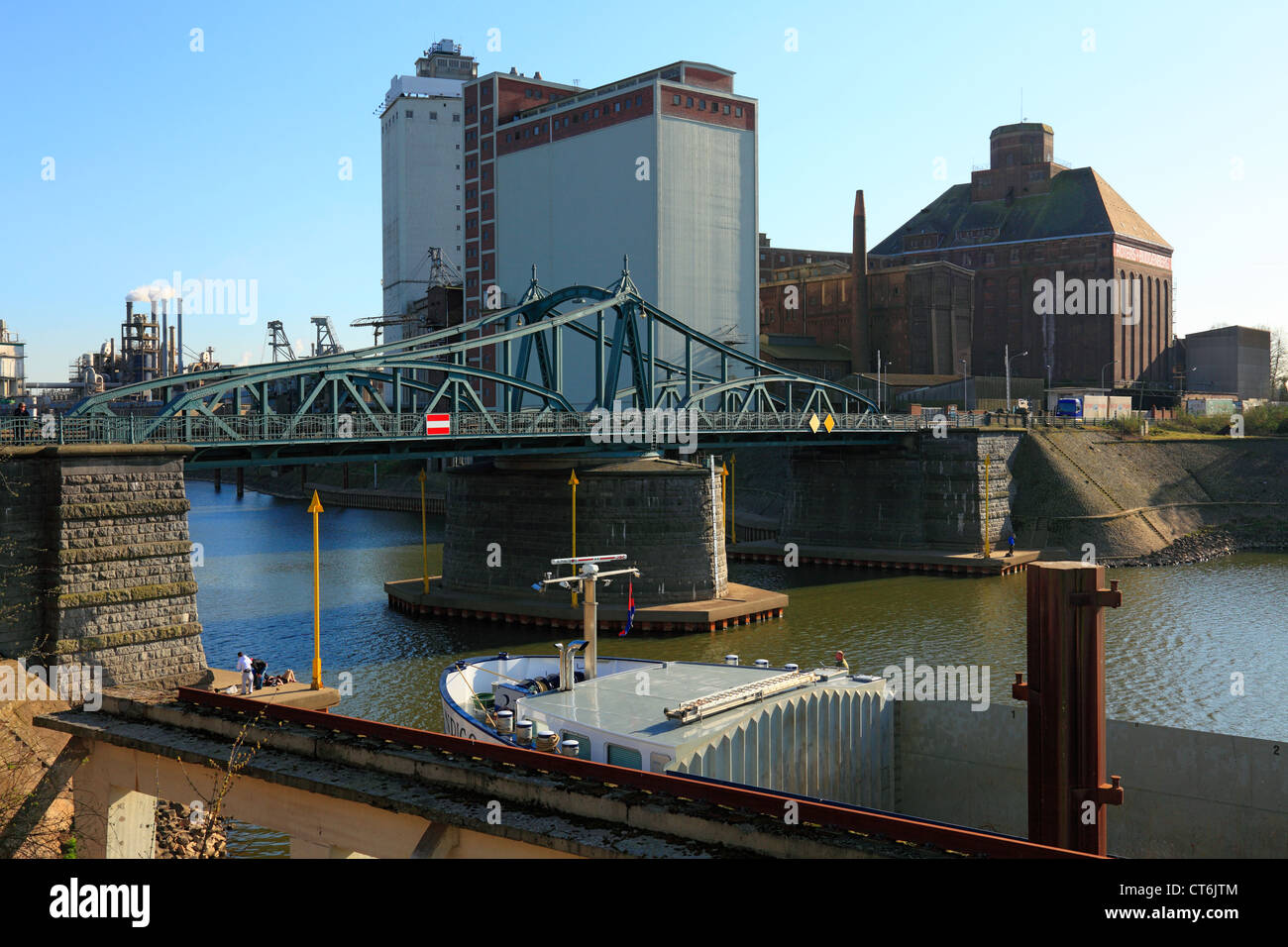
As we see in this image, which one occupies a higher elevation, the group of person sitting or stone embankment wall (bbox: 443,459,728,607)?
stone embankment wall (bbox: 443,459,728,607)

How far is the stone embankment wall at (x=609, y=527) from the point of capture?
1858 inches

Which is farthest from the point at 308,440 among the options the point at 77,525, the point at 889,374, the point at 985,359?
the point at 985,359

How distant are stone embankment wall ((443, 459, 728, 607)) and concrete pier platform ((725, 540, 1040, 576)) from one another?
547 inches

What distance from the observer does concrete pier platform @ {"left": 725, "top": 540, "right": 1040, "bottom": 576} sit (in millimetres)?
61531

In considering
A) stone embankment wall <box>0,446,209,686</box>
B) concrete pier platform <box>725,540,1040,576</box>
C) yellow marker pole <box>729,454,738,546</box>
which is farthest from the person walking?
yellow marker pole <box>729,454,738,546</box>

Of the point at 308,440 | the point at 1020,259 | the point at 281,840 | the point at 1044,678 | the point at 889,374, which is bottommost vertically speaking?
the point at 281,840

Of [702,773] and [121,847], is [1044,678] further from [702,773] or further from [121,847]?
[121,847]

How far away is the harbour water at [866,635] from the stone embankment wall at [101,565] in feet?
19.6

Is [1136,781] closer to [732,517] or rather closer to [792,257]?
[732,517]

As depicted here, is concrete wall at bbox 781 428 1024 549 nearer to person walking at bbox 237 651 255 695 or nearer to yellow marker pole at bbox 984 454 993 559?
yellow marker pole at bbox 984 454 993 559

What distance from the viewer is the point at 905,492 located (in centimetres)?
6788

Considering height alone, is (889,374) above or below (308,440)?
above

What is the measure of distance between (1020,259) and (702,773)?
110 metres

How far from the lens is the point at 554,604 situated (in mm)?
45562
